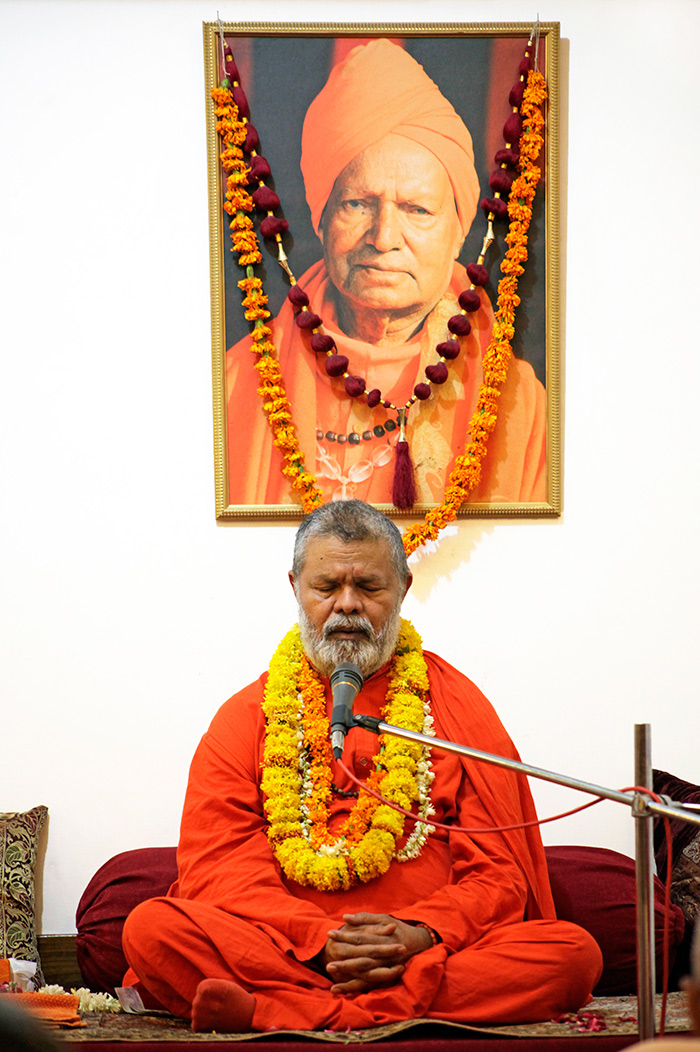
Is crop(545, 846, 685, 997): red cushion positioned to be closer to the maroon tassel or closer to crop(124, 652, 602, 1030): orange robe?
crop(124, 652, 602, 1030): orange robe

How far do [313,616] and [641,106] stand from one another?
2.36 meters

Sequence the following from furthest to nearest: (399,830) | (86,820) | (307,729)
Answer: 1. (86,820)
2. (307,729)
3. (399,830)

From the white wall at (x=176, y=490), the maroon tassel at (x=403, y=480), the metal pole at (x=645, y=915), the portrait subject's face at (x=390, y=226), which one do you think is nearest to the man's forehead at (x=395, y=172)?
the portrait subject's face at (x=390, y=226)

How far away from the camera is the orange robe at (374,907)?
2.54m

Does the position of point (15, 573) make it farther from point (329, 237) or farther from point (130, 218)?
point (329, 237)

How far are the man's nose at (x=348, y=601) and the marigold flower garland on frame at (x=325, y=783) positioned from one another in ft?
0.88

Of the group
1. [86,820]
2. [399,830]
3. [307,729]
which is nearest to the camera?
[399,830]

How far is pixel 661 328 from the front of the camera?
396 centimetres

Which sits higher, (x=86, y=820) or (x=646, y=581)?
(x=646, y=581)

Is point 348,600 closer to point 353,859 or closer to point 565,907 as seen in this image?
point 353,859

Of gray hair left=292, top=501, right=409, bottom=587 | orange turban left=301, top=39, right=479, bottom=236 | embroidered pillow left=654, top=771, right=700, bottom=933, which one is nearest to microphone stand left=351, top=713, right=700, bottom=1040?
gray hair left=292, top=501, right=409, bottom=587

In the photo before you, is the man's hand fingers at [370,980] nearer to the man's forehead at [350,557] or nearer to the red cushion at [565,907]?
the red cushion at [565,907]

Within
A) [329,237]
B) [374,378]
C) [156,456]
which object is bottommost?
[156,456]

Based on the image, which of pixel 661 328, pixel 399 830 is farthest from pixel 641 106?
pixel 399 830
